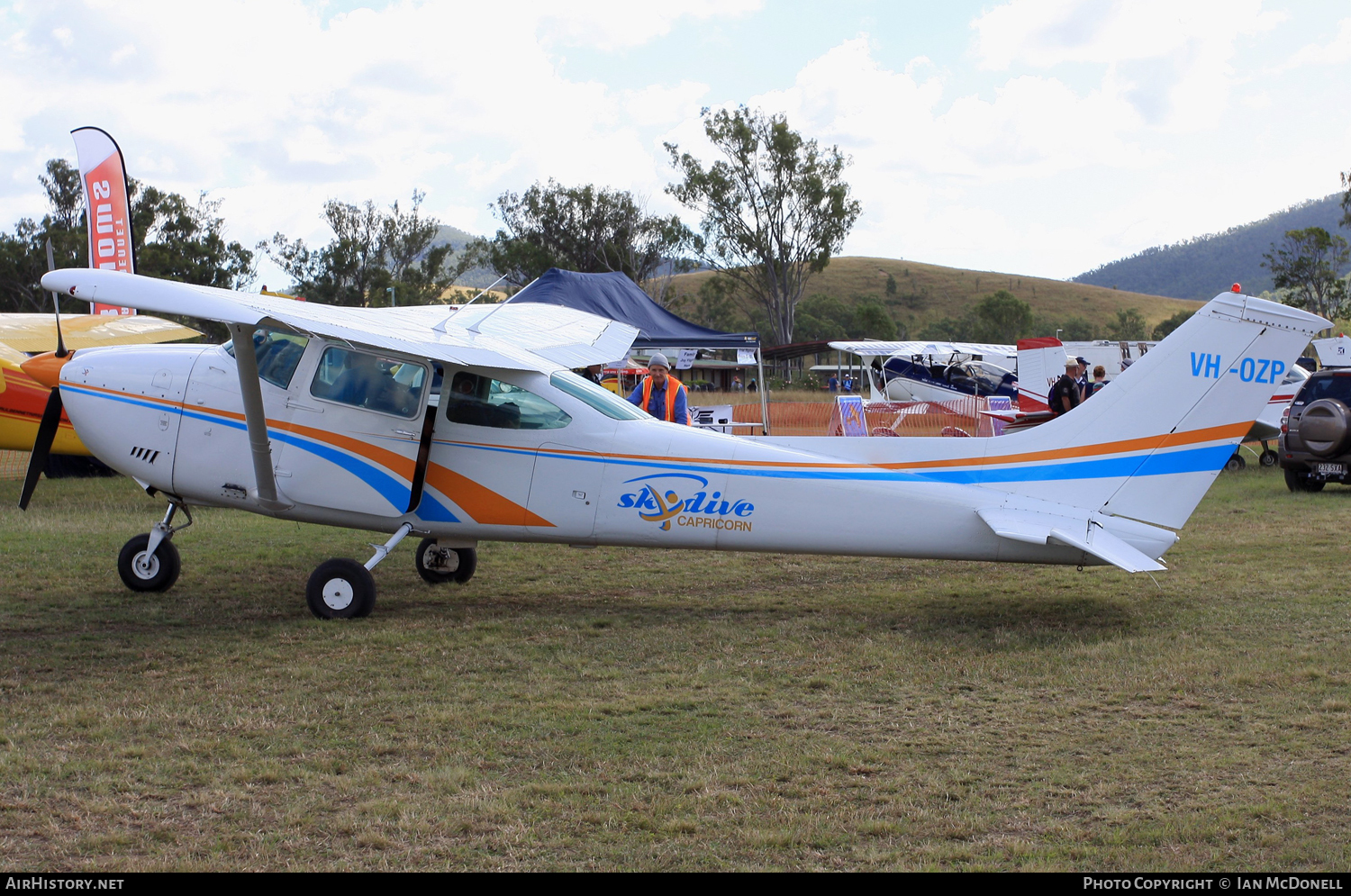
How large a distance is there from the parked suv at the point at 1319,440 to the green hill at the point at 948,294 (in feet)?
261

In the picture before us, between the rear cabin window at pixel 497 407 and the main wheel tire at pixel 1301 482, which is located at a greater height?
the rear cabin window at pixel 497 407

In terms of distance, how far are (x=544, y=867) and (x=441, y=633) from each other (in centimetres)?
353

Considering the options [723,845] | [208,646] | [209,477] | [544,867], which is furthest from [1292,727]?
[209,477]

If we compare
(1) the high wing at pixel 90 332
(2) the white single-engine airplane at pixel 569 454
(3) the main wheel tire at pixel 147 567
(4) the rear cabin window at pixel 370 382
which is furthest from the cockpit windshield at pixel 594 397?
(1) the high wing at pixel 90 332

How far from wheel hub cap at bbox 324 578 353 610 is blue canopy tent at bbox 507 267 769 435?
872cm

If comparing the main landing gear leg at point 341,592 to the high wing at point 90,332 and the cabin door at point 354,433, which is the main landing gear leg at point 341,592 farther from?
the high wing at point 90,332

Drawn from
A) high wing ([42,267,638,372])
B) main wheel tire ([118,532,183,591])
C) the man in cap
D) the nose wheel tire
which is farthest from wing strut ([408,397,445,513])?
the man in cap

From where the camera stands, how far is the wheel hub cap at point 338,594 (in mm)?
6891

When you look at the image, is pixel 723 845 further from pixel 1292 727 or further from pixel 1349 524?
pixel 1349 524

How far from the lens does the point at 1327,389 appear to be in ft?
48.3

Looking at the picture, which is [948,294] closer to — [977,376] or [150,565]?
[977,376]

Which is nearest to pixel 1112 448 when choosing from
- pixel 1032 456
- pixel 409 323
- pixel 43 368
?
pixel 1032 456

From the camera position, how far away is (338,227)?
57.8 m

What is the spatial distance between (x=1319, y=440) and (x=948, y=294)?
10226cm
